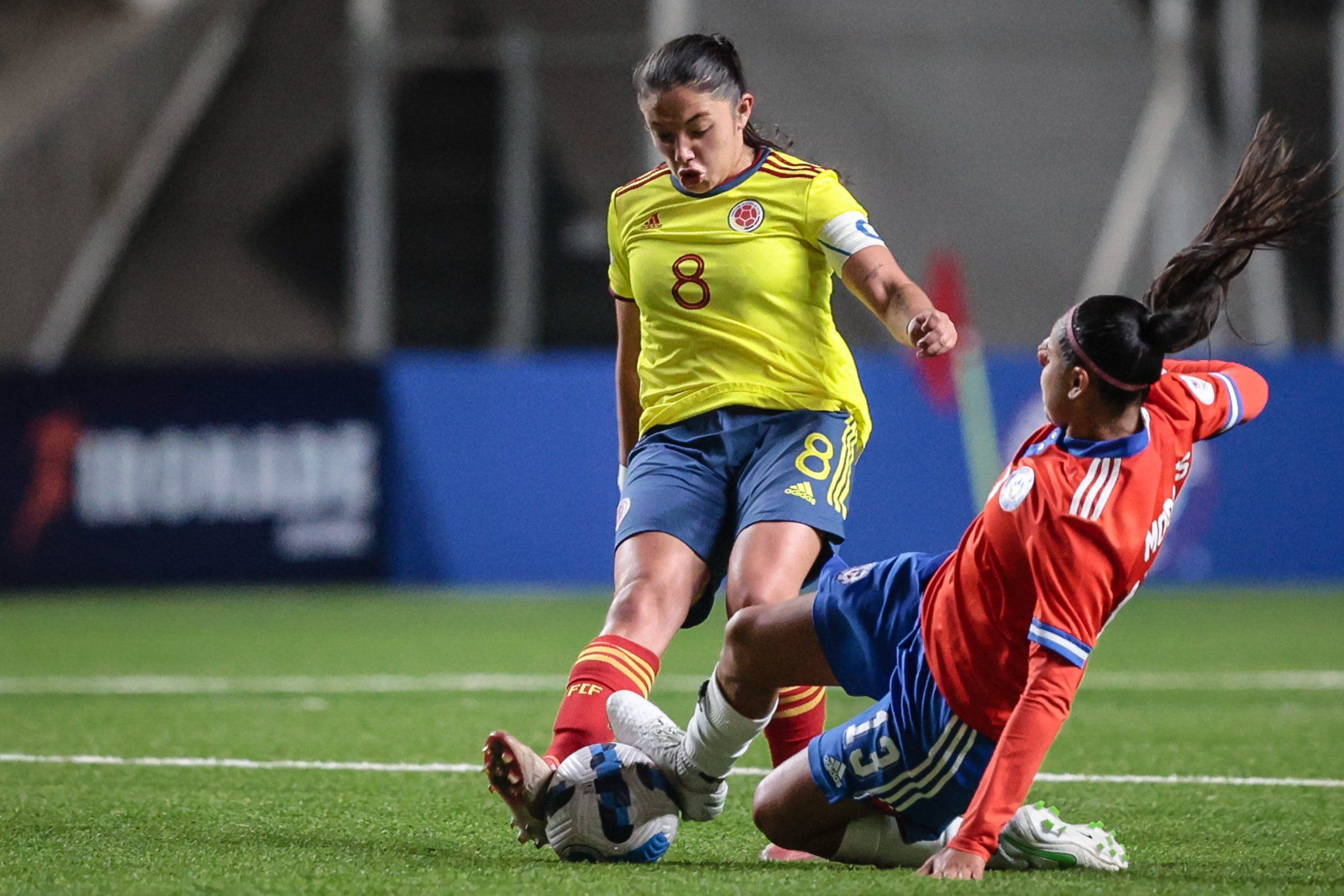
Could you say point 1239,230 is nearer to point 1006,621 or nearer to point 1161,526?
point 1161,526

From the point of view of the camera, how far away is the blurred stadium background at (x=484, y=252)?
12484 millimetres

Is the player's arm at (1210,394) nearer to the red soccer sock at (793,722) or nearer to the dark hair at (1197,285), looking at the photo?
the dark hair at (1197,285)

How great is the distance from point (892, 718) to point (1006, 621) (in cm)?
34

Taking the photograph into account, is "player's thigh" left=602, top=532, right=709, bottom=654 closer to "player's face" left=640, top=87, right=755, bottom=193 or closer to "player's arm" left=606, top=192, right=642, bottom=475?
"player's arm" left=606, top=192, right=642, bottom=475

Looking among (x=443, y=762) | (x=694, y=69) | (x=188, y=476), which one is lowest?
(x=188, y=476)

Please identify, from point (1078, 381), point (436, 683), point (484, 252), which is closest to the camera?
point (1078, 381)

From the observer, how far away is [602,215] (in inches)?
712

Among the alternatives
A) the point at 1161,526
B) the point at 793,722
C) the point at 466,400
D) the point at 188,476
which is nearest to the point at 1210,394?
the point at 1161,526

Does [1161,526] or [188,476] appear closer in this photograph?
[1161,526]

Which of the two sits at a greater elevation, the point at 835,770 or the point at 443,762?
the point at 835,770

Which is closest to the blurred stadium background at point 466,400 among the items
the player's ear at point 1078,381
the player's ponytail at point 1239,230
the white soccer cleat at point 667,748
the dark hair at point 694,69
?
the white soccer cleat at point 667,748

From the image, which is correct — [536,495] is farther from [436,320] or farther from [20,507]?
[436,320]

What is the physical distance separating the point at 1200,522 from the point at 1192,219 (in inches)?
199

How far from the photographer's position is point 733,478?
14.5 ft
